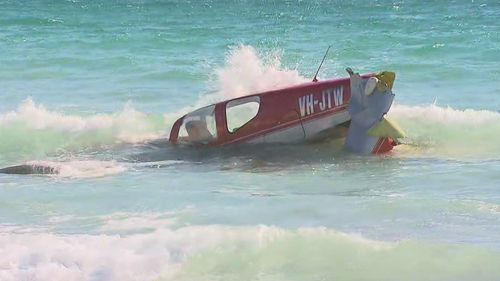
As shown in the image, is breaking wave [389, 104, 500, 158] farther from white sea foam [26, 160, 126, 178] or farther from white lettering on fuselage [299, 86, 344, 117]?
white sea foam [26, 160, 126, 178]

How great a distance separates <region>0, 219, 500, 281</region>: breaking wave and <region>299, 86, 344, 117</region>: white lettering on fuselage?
4511 millimetres

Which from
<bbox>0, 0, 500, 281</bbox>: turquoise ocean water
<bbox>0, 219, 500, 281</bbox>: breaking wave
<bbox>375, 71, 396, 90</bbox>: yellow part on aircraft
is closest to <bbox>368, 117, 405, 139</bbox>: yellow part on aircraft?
<bbox>0, 0, 500, 281</bbox>: turquoise ocean water

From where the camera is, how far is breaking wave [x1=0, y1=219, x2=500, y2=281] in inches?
325

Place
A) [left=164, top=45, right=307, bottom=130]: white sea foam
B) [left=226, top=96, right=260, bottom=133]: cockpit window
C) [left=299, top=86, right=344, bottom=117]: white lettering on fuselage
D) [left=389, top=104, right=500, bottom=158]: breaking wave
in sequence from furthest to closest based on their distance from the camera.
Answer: [left=226, top=96, right=260, bottom=133]: cockpit window
[left=164, top=45, right=307, bottom=130]: white sea foam
[left=389, top=104, right=500, bottom=158]: breaking wave
[left=299, top=86, right=344, bottom=117]: white lettering on fuselage

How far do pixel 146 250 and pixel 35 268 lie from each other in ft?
3.22

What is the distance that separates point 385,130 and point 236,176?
220 centimetres

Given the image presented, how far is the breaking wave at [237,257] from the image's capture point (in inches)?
325

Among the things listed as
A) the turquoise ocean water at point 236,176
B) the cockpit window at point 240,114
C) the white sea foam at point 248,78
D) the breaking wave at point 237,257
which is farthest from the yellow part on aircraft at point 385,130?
the breaking wave at point 237,257

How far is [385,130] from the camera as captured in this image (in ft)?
44.1

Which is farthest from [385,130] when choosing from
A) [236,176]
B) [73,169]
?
[73,169]

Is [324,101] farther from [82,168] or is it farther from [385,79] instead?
[82,168]

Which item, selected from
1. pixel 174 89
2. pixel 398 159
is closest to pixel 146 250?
pixel 398 159

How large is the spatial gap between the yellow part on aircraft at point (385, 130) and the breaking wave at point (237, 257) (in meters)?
4.30

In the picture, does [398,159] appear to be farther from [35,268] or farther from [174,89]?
[174,89]
